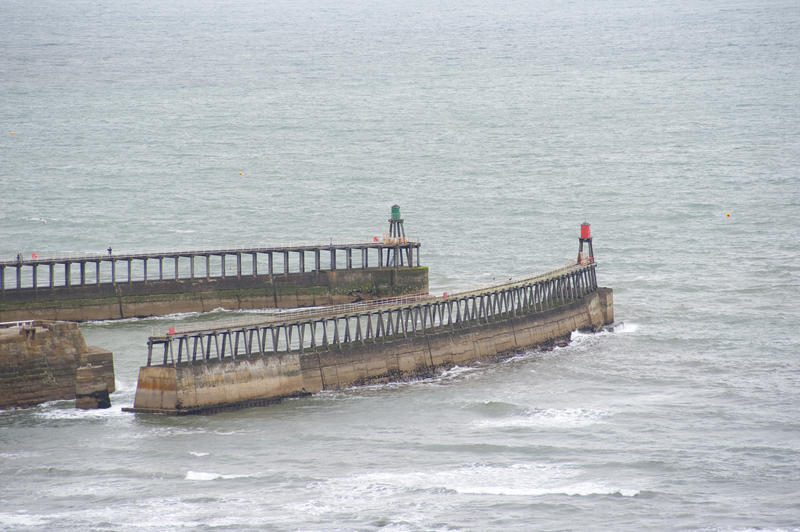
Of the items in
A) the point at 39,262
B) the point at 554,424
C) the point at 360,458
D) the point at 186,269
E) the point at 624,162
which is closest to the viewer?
the point at 360,458

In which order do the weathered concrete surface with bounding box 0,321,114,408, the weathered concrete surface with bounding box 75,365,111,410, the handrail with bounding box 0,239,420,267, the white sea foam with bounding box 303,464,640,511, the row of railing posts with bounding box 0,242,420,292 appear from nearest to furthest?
the white sea foam with bounding box 303,464,640,511, the weathered concrete surface with bounding box 75,365,111,410, the weathered concrete surface with bounding box 0,321,114,408, the handrail with bounding box 0,239,420,267, the row of railing posts with bounding box 0,242,420,292

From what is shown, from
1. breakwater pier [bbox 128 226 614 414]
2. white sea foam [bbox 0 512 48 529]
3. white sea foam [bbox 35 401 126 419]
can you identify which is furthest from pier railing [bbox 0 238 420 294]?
white sea foam [bbox 0 512 48 529]

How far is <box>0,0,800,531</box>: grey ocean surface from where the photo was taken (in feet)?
187

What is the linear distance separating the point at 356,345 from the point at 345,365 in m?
1.96

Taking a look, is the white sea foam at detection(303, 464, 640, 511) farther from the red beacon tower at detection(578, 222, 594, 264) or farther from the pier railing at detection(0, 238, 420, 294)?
the pier railing at detection(0, 238, 420, 294)

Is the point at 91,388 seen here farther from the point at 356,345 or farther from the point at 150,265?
the point at 150,265

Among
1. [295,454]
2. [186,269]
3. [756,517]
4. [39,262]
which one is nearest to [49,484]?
[295,454]

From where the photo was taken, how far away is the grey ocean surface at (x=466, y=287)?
187 feet

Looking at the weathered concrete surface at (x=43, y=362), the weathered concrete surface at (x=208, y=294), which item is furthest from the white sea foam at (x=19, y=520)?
the weathered concrete surface at (x=208, y=294)

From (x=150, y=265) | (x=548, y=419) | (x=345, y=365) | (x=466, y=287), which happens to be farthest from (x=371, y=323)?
(x=150, y=265)

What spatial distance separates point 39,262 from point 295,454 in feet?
130

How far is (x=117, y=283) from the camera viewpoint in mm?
96000

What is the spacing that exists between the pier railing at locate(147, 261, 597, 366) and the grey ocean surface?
11.5 ft

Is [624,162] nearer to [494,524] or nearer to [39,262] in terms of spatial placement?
[39,262]
